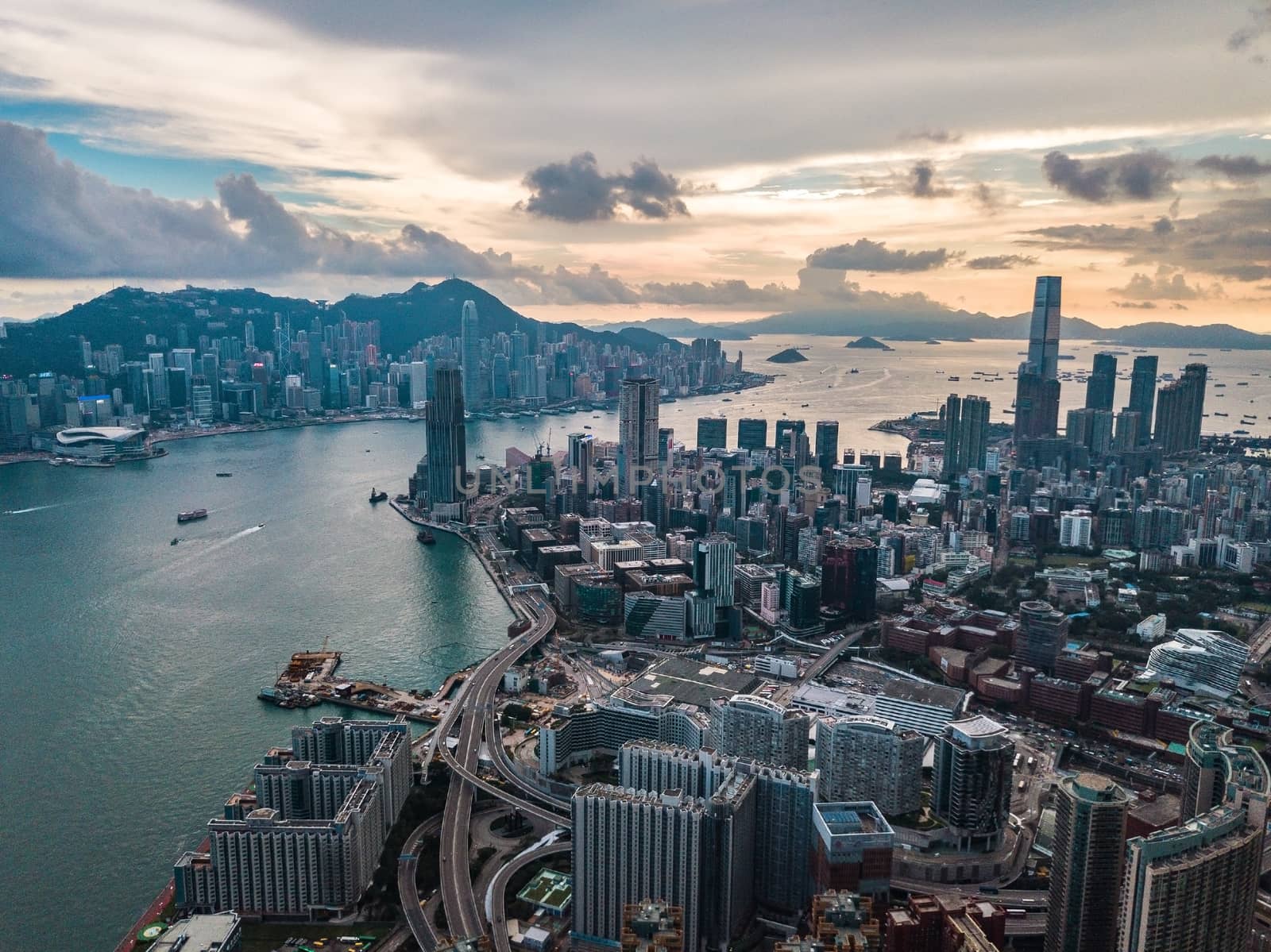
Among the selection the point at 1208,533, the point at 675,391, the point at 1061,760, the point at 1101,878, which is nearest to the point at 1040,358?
the point at 1208,533

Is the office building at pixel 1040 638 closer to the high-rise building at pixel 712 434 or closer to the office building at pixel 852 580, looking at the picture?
the office building at pixel 852 580

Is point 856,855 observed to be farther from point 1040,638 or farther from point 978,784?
point 1040,638

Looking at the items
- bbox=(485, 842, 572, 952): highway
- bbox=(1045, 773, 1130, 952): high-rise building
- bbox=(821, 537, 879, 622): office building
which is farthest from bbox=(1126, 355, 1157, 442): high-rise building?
bbox=(485, 842, 572, 952): highway

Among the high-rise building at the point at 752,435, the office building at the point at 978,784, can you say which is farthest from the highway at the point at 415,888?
the high-rise building at the point at 752,435

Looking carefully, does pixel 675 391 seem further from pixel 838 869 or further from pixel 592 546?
pixel 838 869

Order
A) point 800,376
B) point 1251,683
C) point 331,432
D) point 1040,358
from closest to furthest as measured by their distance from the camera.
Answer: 1. point 1251,683
2. point 1040,358
3. point 331,432
4. point 800,376

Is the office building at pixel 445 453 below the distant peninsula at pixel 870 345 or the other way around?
below

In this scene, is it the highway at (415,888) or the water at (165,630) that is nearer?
the highway at (415,888)

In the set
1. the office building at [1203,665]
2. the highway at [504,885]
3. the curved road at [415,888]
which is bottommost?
the curved road at [415,888]
